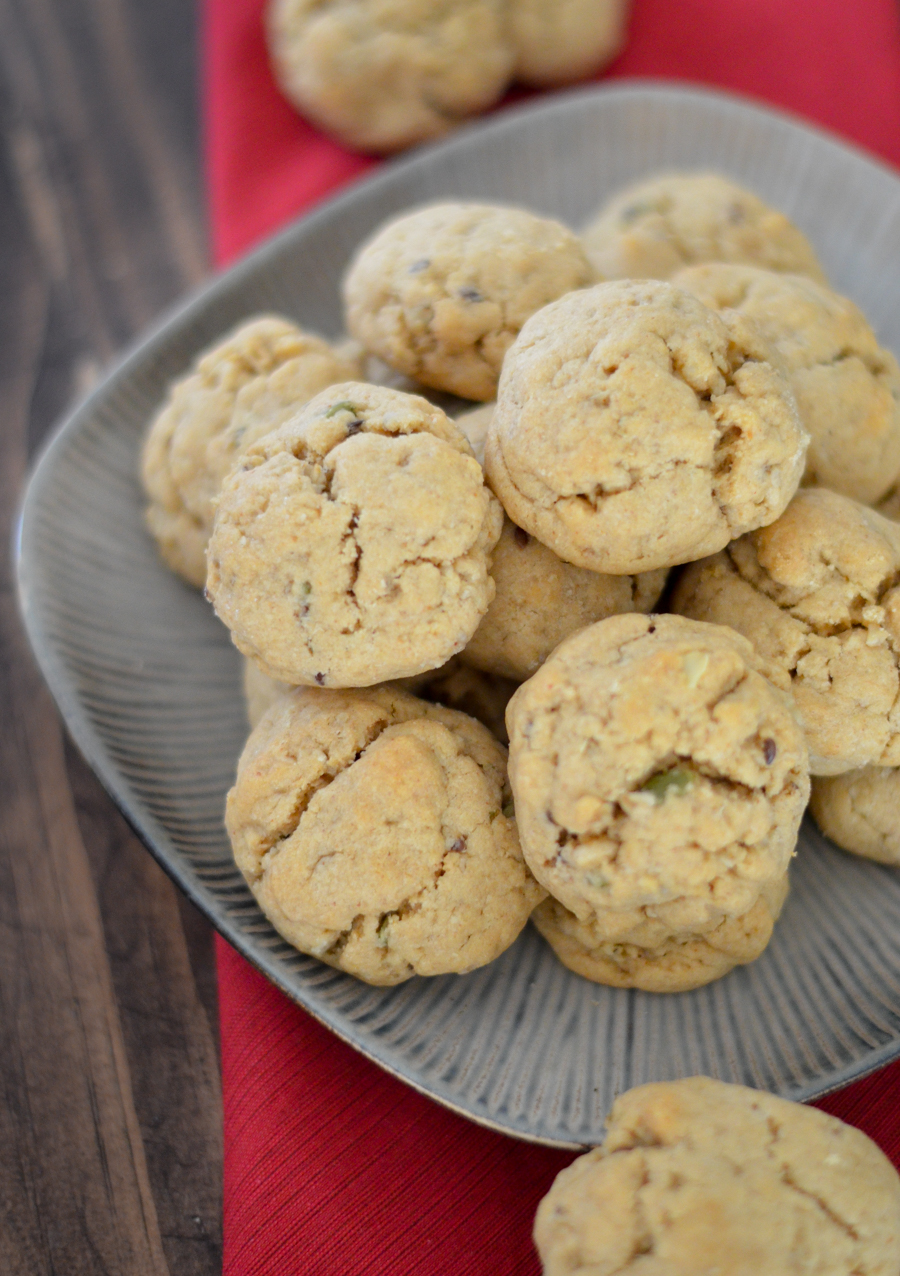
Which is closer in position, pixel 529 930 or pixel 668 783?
pixel 668 783

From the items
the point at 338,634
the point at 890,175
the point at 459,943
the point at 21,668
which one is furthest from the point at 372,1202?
the point at 890,175

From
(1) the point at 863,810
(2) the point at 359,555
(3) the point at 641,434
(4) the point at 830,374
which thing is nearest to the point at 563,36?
(4) the point at 830,374

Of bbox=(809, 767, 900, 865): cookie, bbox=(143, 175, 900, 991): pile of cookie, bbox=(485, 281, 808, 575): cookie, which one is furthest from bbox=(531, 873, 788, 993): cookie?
bbox=(485, 281, 808, 575): cookie

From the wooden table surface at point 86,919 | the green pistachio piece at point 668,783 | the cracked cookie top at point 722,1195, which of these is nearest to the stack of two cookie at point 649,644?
the green pistachio piece at point 668,783

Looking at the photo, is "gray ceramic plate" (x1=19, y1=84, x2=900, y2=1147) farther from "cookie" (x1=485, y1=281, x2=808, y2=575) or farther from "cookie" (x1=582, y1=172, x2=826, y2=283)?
"cookie" (x1=485, y1=281, x2=808, y2=575)

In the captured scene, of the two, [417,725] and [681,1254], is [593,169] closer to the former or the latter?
[417,725]

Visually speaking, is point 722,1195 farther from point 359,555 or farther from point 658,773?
point 359,555
